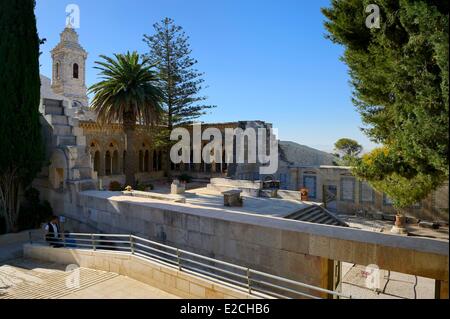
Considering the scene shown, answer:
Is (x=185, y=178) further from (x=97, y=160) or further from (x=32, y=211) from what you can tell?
(x=32, y=211)

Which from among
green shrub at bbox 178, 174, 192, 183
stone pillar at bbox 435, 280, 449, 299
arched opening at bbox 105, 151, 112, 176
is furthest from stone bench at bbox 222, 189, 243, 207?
arched opening at bbox 105, 151, 112, 176

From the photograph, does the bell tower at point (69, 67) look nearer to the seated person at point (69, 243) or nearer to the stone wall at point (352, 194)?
the stone wall at point (352, 194)

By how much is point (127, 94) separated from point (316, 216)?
13705 mm

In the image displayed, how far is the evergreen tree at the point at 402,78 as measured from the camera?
17.3 ft

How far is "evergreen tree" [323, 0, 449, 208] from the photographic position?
527cm

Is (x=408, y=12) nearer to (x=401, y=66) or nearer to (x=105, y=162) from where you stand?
(x=401, y=66)

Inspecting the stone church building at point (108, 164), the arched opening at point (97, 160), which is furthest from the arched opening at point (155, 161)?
the arched opening at point (97, 160)

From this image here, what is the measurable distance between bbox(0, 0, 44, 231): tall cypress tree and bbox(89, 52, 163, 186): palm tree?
7.23 metres

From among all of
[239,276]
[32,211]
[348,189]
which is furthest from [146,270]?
[348,189]

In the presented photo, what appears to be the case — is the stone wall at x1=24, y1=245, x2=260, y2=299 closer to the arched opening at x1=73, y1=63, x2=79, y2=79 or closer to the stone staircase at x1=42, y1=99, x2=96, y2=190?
the stone staircase at x1=42, y1=99, x2=96, y2=190

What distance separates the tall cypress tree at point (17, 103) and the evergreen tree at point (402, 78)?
11.6m

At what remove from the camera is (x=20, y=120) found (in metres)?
12.7

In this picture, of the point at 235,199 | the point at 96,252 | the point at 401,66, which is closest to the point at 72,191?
the point at 96,252
